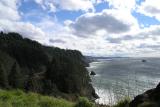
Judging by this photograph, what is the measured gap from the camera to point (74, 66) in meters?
99.1

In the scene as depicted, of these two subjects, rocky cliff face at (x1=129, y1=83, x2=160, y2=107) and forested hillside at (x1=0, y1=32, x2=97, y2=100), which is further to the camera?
forested hillside at (x1=0, y1=32, x2=97, y2=100)

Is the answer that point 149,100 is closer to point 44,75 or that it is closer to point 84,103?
point 84,103

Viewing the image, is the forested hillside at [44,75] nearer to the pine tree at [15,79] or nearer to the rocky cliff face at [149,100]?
the pine tree at [15,79]

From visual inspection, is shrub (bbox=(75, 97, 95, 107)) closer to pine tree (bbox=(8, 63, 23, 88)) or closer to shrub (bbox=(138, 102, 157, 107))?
shrub (bbox=(138, 102, 157, 107))

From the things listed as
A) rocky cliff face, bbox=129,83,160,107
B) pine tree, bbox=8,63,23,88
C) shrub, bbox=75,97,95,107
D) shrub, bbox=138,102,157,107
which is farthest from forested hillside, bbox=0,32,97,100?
shrub, bbox=138,102,157,107

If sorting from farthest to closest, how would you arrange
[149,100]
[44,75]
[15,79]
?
1. [44,75]
2. [15,79]
3. [149,100]

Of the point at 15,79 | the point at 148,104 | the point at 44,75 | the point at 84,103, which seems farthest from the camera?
the point at 44,75

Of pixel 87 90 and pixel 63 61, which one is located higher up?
pixel 63 61

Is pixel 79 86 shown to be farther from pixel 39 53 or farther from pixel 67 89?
pixel 39 53

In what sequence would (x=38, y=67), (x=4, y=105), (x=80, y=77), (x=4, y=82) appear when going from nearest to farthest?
(x=4, y=105) < (x=4, y=82) < (x=80, y=77) < (x=38, y=67)

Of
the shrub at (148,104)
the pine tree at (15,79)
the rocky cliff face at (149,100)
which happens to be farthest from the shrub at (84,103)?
the pine tree at (15,79)

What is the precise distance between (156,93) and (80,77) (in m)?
87.2

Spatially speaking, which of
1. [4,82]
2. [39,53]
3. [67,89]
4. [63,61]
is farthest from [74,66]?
[4,82]

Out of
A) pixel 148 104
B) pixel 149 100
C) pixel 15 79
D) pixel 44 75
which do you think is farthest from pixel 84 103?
pixel 44 75
